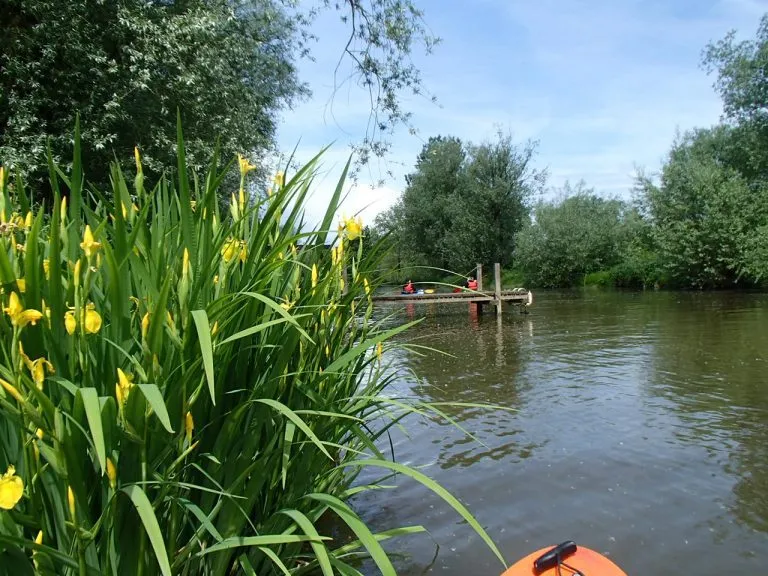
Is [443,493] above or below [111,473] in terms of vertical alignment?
below

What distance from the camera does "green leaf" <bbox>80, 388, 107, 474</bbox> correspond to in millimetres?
1066

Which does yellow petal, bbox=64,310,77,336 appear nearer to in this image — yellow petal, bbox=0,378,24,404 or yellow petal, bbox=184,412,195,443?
yellow petal, bbox=0,378,24,404

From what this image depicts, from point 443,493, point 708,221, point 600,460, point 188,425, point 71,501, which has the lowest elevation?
point 600,460

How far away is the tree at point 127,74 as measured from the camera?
777 centimetres

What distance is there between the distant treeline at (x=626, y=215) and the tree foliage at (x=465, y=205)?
8 cm

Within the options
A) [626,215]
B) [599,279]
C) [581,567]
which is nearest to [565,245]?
[599,279]

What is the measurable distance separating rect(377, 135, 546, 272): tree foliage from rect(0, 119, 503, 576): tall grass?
33123mm

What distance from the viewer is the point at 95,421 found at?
1081 mm

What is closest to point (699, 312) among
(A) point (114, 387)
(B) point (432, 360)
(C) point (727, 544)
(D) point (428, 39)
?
(B) point (432, 360)

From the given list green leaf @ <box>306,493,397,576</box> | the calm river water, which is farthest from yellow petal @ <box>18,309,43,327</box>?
the calm river water

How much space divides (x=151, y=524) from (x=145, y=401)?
0.28 metres

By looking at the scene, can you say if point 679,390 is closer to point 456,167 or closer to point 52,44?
point 52,44

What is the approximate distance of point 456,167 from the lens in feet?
139

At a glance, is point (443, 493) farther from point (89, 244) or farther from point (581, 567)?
point (581, 567)
